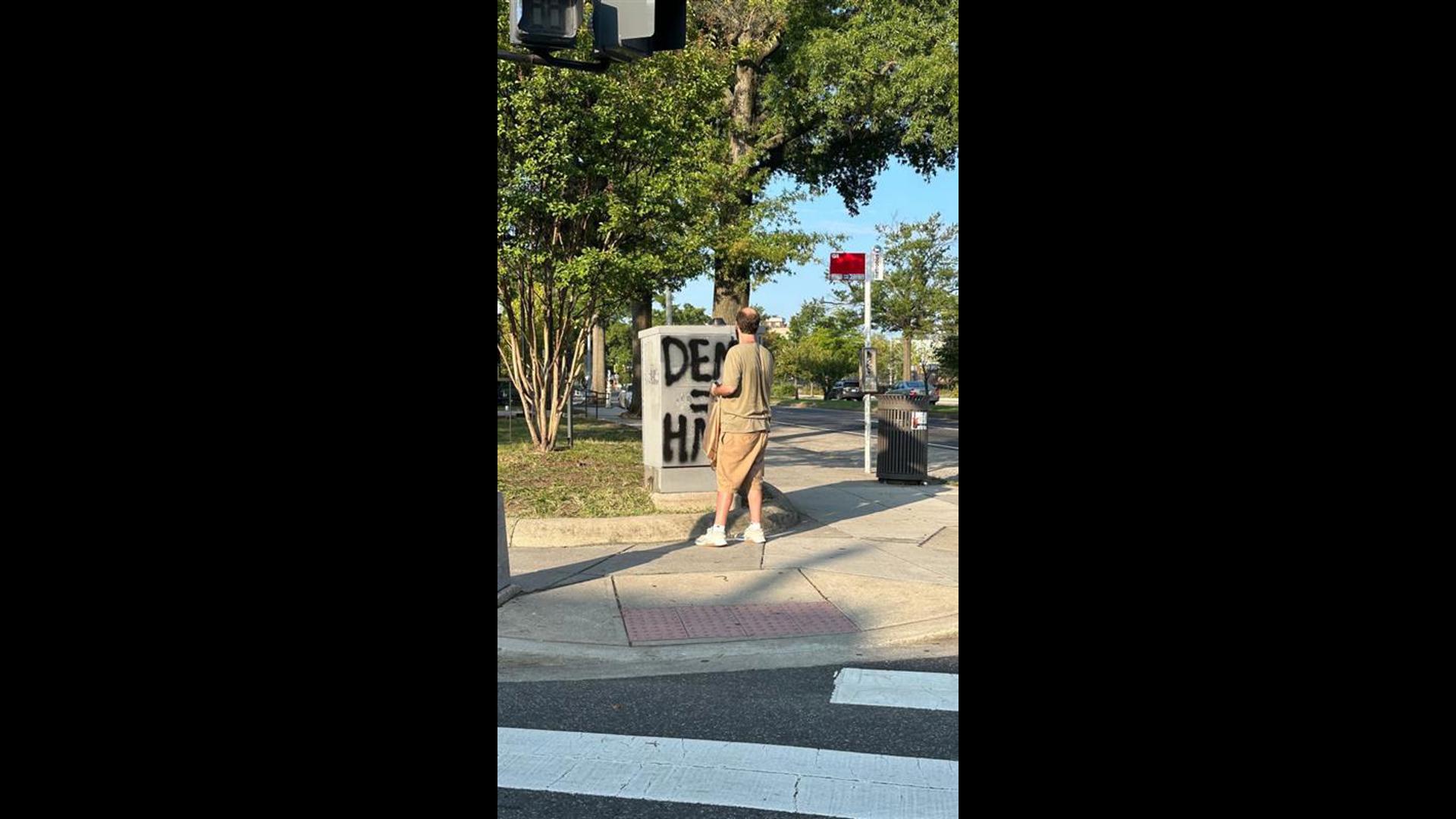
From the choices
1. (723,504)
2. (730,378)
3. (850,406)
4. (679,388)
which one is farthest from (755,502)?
(850,406)

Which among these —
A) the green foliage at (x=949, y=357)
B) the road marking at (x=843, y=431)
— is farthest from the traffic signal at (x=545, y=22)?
the green foliage at (x=949, y=357)

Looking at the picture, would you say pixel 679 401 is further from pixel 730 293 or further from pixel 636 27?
pixel 730 293

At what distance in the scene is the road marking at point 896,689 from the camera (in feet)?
16.9

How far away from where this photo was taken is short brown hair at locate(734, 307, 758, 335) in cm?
880

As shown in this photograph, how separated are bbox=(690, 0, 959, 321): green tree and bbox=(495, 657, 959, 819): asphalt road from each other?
15.6m

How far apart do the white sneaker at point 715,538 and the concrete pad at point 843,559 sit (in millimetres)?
358

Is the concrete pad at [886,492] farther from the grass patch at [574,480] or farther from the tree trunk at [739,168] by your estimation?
the tree trunk at [739,168]

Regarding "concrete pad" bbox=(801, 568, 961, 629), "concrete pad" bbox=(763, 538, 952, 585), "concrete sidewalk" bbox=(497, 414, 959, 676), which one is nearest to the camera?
"concrete sidewalk" bbox=(497, 414, 959, 676)

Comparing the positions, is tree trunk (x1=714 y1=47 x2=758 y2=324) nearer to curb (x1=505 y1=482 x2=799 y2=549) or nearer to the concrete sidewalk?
curb (x1=505 y1=482 x2=799 y2=549)

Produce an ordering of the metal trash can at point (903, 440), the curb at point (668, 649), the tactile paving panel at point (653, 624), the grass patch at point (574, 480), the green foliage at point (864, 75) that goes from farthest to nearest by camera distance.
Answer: the green foliage at point (864, 75)
the metal trash can at point (903, 440)
the grass patch at point (574, 480)
the tactile paving panel at point (653, 624)
the curb at point (668, 649)

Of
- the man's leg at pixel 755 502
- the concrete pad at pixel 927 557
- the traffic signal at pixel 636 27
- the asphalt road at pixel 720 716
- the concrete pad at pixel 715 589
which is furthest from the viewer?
the man's leg at pixel 755 502

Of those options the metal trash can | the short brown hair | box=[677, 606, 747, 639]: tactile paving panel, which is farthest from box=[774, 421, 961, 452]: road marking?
box=[677, 606, 747, 639]: tactile paving panel
